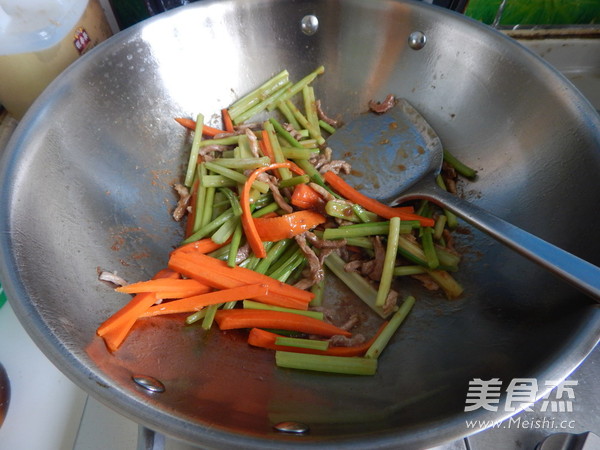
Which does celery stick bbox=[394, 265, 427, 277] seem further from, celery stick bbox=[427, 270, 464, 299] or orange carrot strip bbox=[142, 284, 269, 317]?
orange carrot strip bbox=[142, 284, 269, 317]

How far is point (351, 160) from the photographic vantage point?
5.05 ft

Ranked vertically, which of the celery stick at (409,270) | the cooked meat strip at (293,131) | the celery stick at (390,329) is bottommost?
the celery stick at (390,329)

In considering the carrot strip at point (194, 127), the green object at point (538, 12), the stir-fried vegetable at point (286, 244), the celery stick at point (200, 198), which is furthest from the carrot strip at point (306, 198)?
the green object at point (538, 12)

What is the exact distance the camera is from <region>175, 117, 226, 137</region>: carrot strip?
4.97 ft

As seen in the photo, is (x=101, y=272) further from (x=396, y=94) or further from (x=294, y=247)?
(x=396, y=94)

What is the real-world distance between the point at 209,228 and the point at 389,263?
0.61 m

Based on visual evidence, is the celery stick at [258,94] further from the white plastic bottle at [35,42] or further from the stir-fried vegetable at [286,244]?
the white plastic bottle at [35,42]

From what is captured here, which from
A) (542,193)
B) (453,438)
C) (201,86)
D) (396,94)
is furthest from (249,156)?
(453,438)

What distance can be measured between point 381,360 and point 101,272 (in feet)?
2.72

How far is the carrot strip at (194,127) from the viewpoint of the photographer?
151cm

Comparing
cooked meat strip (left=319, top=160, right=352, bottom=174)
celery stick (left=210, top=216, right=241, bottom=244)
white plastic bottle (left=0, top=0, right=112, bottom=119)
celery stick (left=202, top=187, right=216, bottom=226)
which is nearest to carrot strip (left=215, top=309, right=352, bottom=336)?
celery stick (left=210, top=216, right=241, bottom=244)

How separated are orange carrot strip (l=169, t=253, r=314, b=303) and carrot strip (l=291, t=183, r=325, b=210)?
0.30 meters

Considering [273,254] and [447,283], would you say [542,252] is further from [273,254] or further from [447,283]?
[273,254]

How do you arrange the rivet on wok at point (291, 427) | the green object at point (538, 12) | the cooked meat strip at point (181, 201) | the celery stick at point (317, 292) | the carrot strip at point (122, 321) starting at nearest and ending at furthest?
the rivet on wok at point (291, 427), the carrot strip at point (122, 321), the celery stick at point (317, 292), the cooked meat strip at point (181, 201), the green object at point (538, 12)
